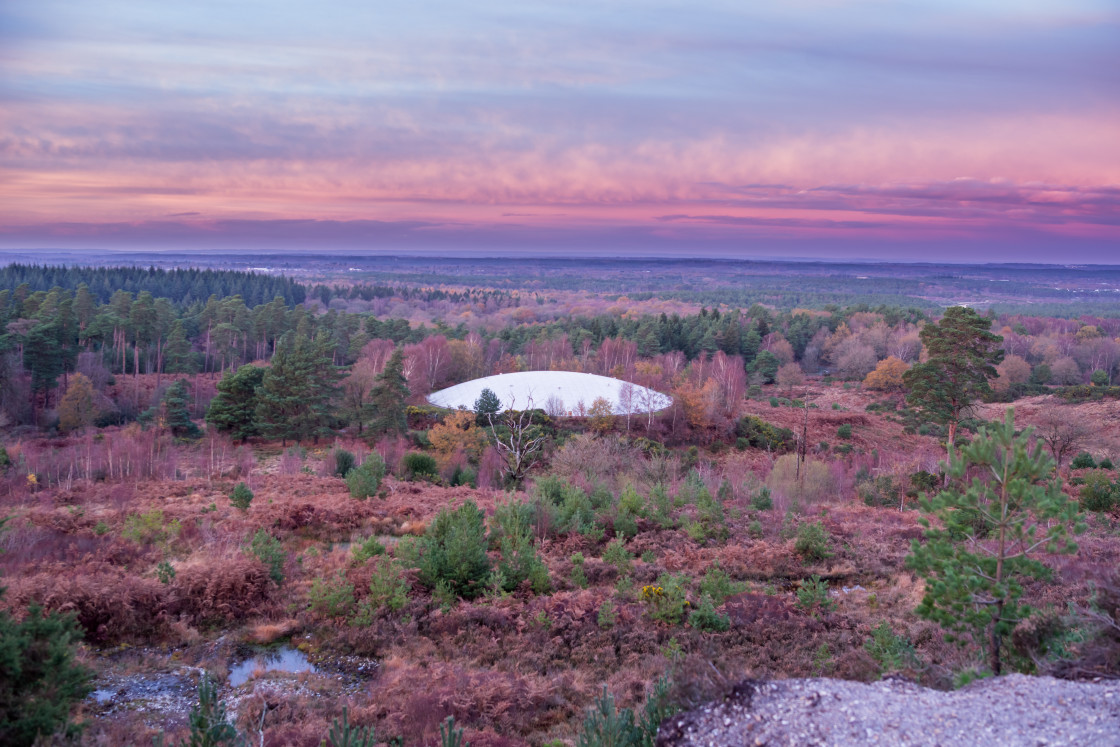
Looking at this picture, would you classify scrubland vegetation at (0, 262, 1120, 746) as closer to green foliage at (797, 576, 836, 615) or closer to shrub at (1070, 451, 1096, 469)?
green foliage at (797, 576, 836, 615)

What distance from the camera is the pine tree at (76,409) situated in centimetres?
4153

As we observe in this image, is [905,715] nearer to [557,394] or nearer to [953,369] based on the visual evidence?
[953,369]

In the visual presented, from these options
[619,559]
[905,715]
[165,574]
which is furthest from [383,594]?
[905,715]

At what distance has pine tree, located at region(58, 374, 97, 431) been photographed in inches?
1635

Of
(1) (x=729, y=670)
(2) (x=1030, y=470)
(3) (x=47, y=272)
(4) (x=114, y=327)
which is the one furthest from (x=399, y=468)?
(3) (x=47, y=272)

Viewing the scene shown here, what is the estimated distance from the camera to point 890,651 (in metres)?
8.31

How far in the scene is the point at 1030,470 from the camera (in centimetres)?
704

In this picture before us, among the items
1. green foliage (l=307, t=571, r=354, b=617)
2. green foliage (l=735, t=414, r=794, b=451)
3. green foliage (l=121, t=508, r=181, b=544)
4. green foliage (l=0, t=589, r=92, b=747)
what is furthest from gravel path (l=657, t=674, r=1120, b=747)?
green foliage (l=735, t=414, r=794, b=451)

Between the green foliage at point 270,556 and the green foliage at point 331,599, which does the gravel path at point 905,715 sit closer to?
the green foliage at point 331,599

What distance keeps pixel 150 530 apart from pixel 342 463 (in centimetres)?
1241

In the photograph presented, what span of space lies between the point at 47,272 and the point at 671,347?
95514 mm

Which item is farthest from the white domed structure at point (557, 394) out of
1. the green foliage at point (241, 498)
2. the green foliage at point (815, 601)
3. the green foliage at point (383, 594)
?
the green foliage at point (815, 601)

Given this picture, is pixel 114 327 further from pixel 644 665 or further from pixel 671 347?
pixel 644 665

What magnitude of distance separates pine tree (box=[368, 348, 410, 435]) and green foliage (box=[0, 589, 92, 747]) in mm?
33892
